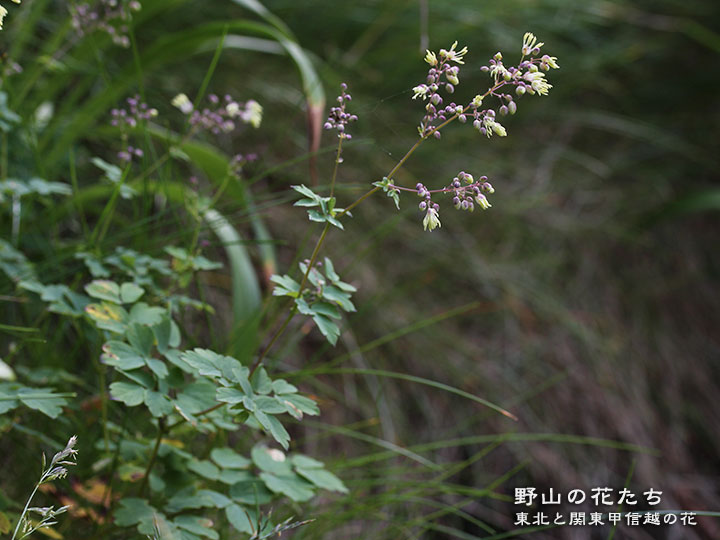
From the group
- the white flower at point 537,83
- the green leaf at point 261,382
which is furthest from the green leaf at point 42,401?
the white flower at point 537,83

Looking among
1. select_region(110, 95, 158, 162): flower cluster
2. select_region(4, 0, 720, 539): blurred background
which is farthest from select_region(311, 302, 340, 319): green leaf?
select_region(4, 0, 720, 539): blurred background

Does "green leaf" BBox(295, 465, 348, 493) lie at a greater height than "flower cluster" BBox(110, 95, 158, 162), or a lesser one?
lesser

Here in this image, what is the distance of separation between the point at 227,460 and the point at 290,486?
86 millimetres

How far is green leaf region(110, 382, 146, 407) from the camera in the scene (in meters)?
0.63

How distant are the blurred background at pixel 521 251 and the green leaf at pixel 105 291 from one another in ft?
2.26

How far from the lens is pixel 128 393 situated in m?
0.64

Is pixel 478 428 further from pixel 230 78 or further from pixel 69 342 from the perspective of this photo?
pixel 230 78

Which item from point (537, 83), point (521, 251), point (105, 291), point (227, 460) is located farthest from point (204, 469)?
point (521, 251)

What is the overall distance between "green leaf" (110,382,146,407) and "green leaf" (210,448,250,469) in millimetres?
161

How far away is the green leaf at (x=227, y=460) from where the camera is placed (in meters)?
0.77

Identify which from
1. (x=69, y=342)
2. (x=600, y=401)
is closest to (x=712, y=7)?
(x=600, y=401)

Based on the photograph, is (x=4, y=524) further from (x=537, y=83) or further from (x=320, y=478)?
(x=537, y=83)

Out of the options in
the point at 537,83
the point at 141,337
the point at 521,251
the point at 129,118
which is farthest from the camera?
the point at 521,251

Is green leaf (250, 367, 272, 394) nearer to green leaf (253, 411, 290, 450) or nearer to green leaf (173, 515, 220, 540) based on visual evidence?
green leaf (253, 411, 290, 450)
